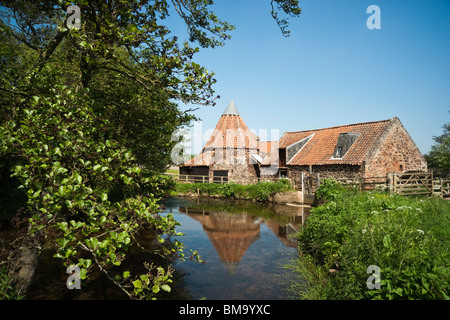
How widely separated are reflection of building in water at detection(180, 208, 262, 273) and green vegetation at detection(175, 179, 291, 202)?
6.27 metres

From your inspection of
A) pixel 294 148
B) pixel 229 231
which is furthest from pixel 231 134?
pixel 229 231

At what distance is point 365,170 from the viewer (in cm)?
2108

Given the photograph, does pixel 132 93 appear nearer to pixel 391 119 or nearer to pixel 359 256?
pixel 359 256

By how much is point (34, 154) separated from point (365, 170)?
2272 cm

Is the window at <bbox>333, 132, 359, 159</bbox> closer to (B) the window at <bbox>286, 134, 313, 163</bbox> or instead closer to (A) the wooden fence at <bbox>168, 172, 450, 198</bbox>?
(A) the wooden fence at <bbox>168, 172, 450, 198</bbox>

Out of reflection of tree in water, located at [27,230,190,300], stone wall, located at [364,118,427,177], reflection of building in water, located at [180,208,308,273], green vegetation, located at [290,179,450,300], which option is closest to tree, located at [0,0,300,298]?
reflection of tree in water, located at [27,230,190,300]

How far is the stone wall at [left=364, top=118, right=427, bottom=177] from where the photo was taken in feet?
70.4

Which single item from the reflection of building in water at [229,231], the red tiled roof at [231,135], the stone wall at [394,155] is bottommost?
the reflection of building in water at [229,231]

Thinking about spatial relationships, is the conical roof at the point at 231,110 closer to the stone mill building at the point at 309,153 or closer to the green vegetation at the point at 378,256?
the stone mill building at the point at 309,153

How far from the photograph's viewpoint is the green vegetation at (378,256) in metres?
4.20

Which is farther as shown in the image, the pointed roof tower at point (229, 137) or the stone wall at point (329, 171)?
the pointed roof tower at point (229, 137)

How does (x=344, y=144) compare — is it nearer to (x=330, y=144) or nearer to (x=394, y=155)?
(x=330, y=144)

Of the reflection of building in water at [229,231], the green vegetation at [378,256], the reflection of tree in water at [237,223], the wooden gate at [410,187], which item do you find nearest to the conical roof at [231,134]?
the reflection of tree in water at [237,223]

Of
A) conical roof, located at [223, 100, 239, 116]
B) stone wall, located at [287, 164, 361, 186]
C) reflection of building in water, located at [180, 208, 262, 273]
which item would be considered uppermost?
conical roof, located at [223, 100, 239, 116]
